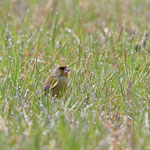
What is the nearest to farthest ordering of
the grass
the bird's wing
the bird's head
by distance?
1. the grass
2. the bird's wing
3. the bird's head

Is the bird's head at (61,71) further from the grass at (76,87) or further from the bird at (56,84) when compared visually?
the grass at (76,87)

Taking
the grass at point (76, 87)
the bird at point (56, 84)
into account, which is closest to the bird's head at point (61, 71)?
Answer: the bird at point (56, 84)

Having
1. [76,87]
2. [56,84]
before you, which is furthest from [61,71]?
[76,87]

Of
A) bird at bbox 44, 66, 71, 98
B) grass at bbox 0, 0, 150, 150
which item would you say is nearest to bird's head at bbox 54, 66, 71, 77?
bird at bbox 44, 66, 71, 98

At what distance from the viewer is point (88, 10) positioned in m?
8.23

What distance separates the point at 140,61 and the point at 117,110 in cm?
151

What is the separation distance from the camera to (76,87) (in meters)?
4.30

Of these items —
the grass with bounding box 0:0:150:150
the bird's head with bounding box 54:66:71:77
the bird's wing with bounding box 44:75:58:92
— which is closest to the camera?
the grass with bounding box 0:0:150:150

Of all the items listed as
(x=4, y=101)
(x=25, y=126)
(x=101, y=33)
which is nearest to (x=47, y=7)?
(x=101, y=33)

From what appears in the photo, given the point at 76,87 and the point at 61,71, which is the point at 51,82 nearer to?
the point at 61,71

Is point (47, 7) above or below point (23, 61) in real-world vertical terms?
above

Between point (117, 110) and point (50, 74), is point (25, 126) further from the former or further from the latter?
point (50, 74)

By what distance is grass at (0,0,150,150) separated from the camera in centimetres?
303

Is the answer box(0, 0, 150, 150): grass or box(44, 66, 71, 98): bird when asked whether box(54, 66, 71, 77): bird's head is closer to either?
box(44, 66, 71, 98): bird
